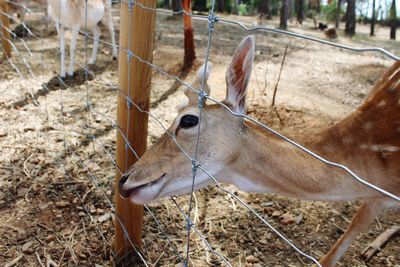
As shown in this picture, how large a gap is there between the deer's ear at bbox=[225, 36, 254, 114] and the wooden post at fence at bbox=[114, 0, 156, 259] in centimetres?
44

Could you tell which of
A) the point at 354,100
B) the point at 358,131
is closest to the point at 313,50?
the point at 354,100

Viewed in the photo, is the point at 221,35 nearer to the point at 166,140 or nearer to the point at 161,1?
the point at 166,140

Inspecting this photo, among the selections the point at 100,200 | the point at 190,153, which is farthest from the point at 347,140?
the point at 100,200

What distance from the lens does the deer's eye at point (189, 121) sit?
6.67 ft

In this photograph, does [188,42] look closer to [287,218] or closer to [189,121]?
[287,218]

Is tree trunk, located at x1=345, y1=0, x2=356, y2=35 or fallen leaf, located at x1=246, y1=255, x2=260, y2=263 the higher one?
tree trunk, located at x1=345, y1=0, x2=356, y2=35

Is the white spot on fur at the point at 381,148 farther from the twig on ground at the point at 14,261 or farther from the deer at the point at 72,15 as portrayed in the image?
the deer at the point at 72,15

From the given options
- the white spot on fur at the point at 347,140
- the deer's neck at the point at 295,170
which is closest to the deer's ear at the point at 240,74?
the deer's neck at the point at 295,170

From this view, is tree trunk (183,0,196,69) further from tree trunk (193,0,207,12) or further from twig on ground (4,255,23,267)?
tree trunk (193,0,207,12)

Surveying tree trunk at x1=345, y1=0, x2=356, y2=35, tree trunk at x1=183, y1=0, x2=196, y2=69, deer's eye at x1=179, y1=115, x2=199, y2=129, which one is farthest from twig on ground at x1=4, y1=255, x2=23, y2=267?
tree trunk at x1=345, y1=0, x2=356, y2=35

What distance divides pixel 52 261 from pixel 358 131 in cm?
190

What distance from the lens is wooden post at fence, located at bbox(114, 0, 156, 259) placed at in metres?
2.05

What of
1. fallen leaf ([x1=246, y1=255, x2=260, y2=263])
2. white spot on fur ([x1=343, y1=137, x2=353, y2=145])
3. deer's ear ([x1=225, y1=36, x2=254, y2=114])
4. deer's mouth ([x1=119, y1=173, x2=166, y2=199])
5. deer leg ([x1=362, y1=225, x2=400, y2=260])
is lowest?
fallen leaf ([x1=246, y1=255, x2=260, y2=263])

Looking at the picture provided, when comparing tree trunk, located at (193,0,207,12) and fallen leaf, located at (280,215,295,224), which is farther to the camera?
tree trunk, located at (193,0,207,12)
